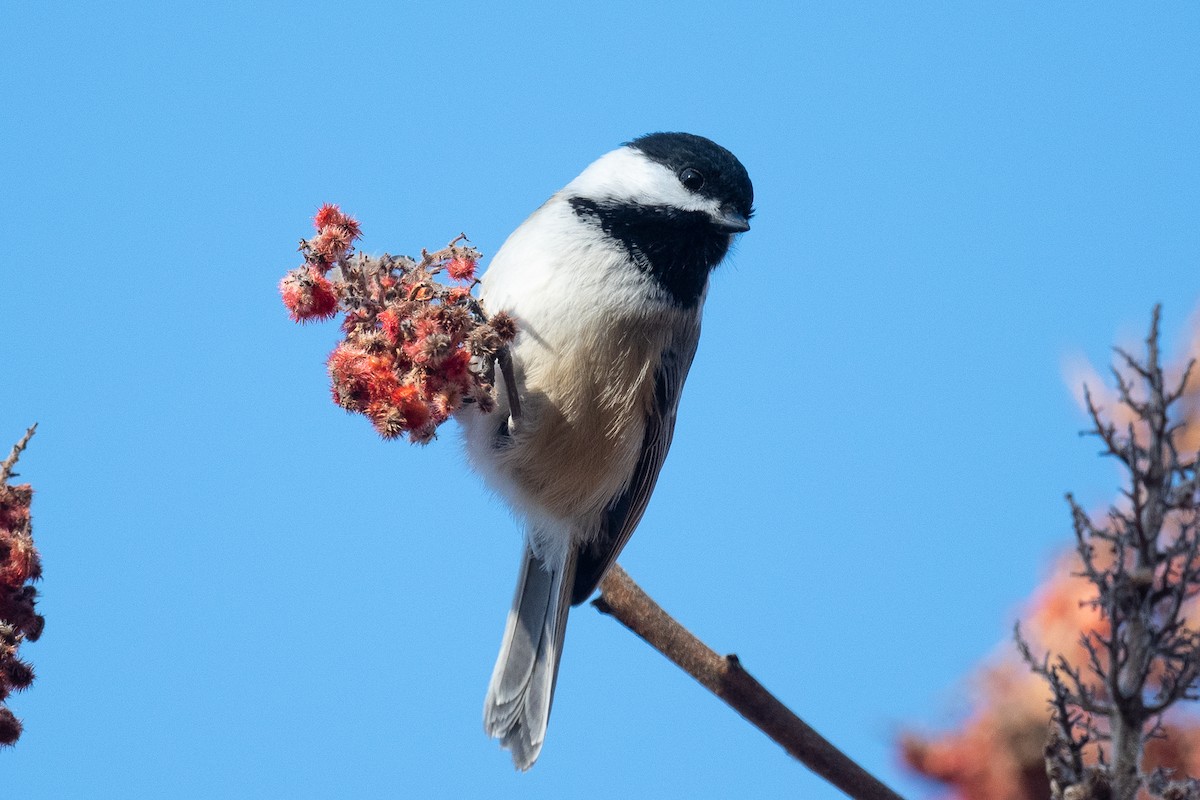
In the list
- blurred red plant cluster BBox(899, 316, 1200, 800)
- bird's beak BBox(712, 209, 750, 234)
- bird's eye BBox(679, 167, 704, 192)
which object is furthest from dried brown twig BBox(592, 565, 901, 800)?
bird's eye BBox(679, 167, 704, 192)

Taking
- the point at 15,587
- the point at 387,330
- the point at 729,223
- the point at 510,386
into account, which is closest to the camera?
the point at 15,587

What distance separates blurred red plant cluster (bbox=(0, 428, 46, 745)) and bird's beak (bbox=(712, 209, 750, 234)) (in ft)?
6.58

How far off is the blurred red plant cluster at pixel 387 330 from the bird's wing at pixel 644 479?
108 centimetres

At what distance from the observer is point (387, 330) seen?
2.48 m

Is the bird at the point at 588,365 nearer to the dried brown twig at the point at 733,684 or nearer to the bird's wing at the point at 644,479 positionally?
the bird's wing at the point at 644,479

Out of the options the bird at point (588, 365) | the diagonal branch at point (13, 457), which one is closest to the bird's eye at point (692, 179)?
the bird at point (588, 365)

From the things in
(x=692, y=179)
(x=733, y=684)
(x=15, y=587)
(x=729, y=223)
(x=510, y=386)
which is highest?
(x=692, y=179)

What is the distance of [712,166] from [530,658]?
1.57 m

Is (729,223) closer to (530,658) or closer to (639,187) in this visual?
(639,187)

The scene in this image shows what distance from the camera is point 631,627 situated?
294 centimetres

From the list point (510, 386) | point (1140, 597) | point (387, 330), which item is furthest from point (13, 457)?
point (1140, 597)

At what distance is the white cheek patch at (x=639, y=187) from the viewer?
3506 mm

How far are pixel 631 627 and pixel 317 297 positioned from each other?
1100 mm

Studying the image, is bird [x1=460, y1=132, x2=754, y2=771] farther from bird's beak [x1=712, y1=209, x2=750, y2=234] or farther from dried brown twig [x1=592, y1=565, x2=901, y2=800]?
dried brown twig [x1=592, y1=565, x2=901, y2=800]
